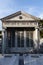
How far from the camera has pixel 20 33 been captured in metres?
21.7

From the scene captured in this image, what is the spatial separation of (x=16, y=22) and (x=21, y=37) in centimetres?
150

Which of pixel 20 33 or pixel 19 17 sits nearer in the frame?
pixel 19 17

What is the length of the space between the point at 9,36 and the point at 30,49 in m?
2.37

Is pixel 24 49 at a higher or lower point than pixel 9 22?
lower

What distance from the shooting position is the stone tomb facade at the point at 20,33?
70.0ft

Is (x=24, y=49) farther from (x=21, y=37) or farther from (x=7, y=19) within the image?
(x=7, y=19)

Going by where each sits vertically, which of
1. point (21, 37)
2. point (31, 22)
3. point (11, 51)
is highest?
point (31, 22)

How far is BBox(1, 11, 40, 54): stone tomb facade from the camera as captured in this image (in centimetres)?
2133

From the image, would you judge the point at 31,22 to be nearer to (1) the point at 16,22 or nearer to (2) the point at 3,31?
(1) the point at 16,22

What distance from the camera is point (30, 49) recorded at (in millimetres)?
21438

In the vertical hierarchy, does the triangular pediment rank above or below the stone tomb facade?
above

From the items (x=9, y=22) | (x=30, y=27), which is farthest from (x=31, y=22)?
(x=9, y=22)

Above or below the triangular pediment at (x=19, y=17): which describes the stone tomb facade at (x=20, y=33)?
below

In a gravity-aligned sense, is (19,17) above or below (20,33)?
above
